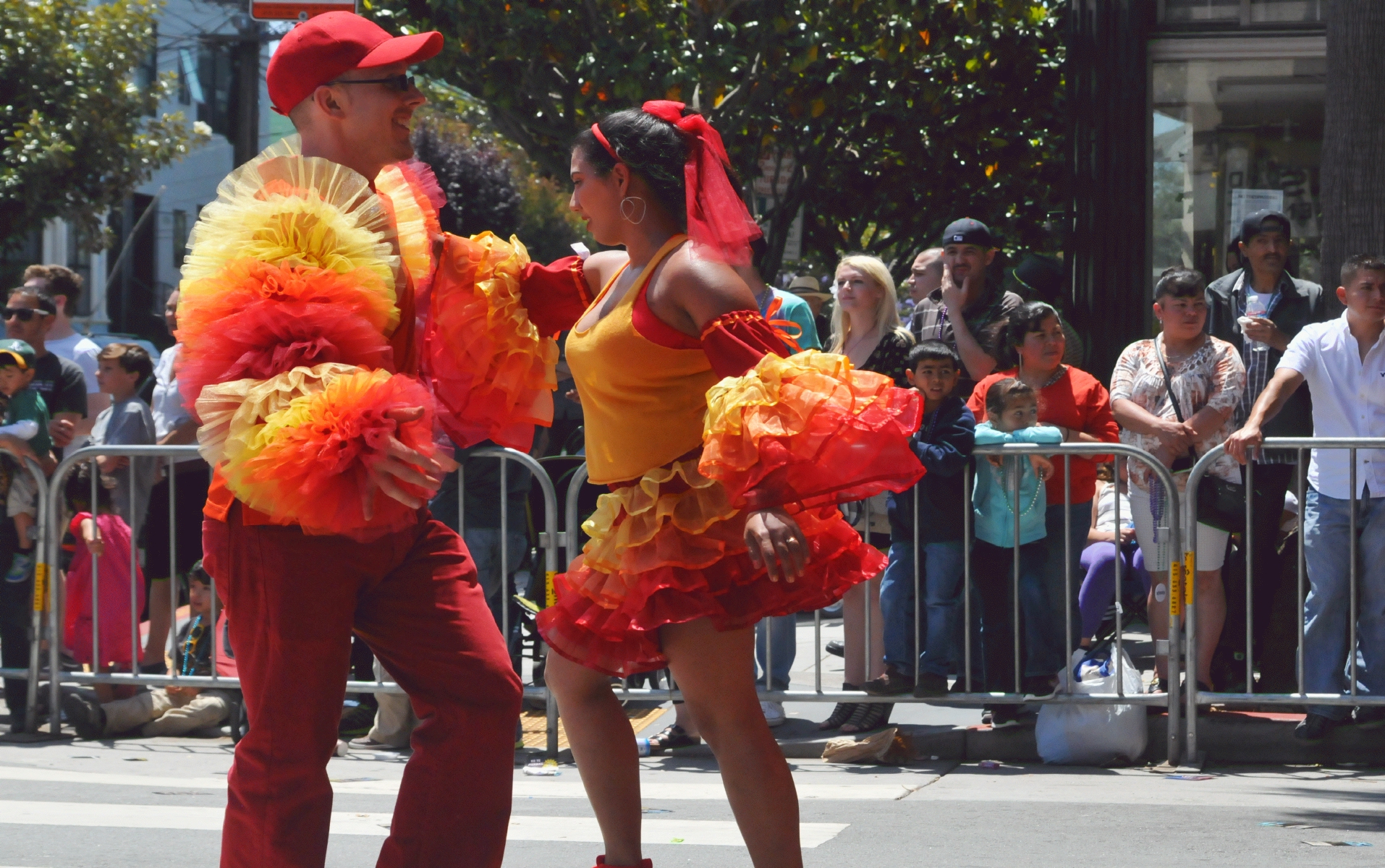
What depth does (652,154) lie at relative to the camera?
3.83 meters

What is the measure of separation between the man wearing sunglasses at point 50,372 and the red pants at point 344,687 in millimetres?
5083

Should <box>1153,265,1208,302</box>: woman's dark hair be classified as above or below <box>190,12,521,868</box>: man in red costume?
above

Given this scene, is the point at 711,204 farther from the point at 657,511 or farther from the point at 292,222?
the point at 292,222

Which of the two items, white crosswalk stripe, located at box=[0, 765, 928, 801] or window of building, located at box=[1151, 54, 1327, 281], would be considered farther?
window of building, located at box=[1151, 54, 1327, 281]

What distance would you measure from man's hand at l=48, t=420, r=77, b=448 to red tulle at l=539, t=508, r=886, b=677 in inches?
194

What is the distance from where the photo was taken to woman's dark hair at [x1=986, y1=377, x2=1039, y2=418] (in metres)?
6.76

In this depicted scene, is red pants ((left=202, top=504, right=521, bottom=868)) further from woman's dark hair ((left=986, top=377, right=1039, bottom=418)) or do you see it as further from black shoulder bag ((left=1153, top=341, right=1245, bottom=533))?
black shoulder bag ((left=1153, top=341, right=1245, bottom=533))

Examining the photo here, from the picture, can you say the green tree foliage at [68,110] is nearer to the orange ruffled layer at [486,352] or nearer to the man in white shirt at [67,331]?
the man in white shirt at [67,331]

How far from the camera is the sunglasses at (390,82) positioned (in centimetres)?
348

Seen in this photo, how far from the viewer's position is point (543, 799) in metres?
5.86

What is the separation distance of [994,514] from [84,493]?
3970mm

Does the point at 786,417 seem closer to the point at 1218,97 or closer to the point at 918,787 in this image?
the point at 918,787

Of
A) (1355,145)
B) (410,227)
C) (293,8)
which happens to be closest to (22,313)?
(293,8)

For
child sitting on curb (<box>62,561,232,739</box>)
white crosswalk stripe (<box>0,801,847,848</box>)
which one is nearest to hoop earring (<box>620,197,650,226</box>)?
white crosswalk stripe (<box>0,801,847,848</box>)
